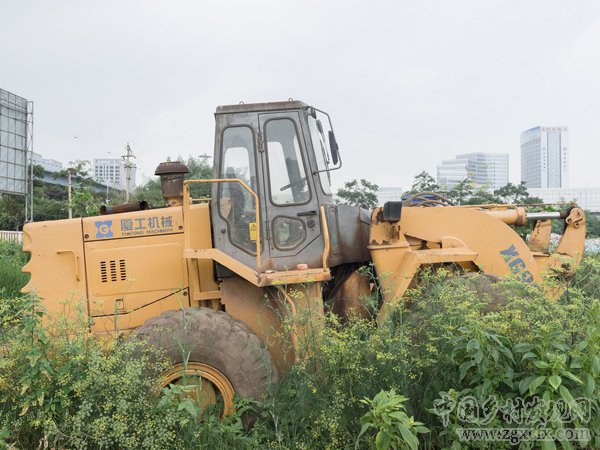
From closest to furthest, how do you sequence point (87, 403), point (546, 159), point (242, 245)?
point (87, 403), point (242, 245), point (546, 159)

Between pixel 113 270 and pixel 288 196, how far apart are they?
1900 mm

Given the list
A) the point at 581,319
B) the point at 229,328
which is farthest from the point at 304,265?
the point at 581,319

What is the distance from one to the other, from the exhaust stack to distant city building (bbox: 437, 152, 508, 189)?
45.0 ft

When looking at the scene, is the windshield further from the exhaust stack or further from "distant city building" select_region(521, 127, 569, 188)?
"distant city building" select_region(521, 127, 569, 188)

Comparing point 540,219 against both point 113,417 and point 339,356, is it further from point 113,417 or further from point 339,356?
point 113,417

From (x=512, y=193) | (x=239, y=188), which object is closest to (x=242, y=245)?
(x=239, y=188)

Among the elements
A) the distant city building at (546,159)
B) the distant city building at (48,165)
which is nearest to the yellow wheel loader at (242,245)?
the distant city building at (546,159)

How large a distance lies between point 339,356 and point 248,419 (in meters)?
1.02

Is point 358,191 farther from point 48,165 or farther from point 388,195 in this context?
point 48,165

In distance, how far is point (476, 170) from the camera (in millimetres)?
25172

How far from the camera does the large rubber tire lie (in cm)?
399

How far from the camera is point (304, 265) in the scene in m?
4.61

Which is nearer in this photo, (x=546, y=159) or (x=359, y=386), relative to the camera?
(x=359, y=386)

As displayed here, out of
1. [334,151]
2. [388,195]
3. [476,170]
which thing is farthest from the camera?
[476,170]
